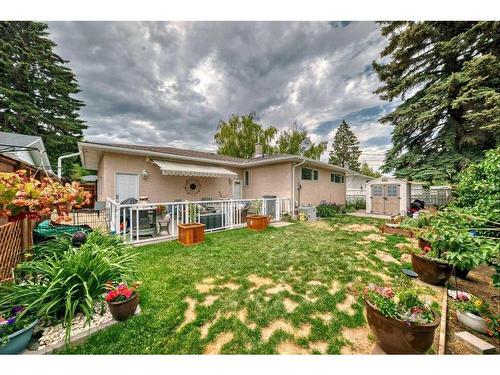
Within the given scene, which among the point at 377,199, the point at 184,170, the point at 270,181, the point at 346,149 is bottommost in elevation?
the point at 377,199

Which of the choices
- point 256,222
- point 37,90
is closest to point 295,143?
point 256,222

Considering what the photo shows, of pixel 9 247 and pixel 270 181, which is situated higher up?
pixel 270 181

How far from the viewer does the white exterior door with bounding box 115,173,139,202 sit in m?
9.95

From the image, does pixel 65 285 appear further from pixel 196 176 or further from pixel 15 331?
pixel 196 176

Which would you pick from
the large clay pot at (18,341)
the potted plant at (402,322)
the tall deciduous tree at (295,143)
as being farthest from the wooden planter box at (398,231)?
the tall deciduous tree at (295,143)

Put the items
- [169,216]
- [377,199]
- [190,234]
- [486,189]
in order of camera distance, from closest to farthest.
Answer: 1. [486,189]
2. [190,234]
3. [169,216]
4. [377,199]

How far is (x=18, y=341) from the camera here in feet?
7.31

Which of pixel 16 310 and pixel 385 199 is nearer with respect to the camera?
pixel 16 310

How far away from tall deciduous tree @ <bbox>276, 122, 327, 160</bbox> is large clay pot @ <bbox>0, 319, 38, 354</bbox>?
95.8 feet

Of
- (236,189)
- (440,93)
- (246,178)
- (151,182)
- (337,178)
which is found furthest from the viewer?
(337,178)

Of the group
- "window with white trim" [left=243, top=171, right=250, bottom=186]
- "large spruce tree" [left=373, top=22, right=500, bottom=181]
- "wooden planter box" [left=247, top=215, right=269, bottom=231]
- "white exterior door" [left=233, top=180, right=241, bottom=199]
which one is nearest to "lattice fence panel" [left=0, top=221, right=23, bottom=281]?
"wooden planter box" [left=247, top=215, right=269, bottom=231]

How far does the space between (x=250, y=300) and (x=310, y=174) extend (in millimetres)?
12164

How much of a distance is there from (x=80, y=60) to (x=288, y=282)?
35.2 ft
